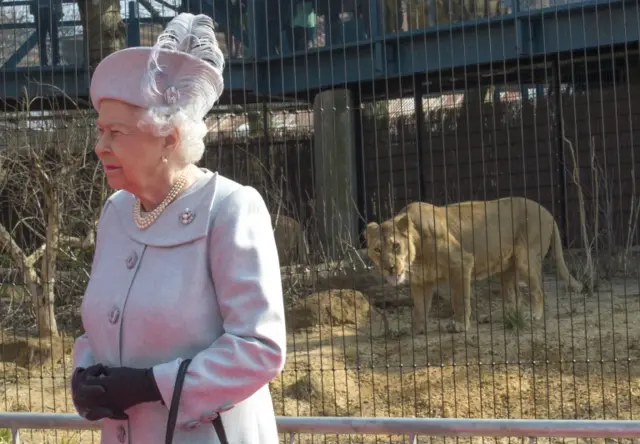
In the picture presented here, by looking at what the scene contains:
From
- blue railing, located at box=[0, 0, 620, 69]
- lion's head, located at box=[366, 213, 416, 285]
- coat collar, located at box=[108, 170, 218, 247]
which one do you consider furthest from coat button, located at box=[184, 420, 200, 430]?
blue railing, located at box=[0, 0, 620, 69]

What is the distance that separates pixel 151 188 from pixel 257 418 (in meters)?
0.64

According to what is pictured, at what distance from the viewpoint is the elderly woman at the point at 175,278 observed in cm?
246

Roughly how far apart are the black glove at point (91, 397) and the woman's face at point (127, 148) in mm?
479

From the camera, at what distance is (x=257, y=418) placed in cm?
264

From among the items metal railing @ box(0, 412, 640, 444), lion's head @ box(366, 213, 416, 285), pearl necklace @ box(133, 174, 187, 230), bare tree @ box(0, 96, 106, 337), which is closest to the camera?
pearl necklace @ box(133, 174, 187, 230)

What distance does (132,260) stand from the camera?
267cm

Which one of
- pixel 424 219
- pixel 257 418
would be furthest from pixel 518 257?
pixel 257 418

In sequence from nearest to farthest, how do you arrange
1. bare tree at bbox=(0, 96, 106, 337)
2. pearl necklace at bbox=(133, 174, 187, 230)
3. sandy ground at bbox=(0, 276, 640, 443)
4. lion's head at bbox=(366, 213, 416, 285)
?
pearl necklace at bbox=(133, 174, 187, 230), sandy ground at bbox=(0, 276, 640, 443), bare tree at bbox=(0, 96, 106, 337), lion's head at bbox=(366, 213, 416, 285)

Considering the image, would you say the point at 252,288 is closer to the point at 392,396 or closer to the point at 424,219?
the point at 392,396

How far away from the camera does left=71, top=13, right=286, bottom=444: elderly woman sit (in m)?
2.46

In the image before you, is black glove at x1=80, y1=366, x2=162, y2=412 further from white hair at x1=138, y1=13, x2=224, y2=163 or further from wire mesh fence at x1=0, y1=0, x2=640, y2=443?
wire mesh fence at x1=0, y1=0, x2=640, y2=443

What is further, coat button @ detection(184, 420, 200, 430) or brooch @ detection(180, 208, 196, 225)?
brooch @ detection(180, 208, 196, 225)

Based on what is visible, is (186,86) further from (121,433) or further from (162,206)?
(121,433)

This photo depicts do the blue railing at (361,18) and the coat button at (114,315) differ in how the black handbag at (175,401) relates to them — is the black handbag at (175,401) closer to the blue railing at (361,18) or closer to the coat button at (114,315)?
the coat button at (114,315)
